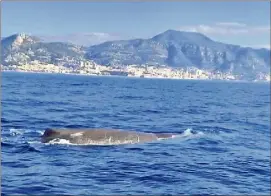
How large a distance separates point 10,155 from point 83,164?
4578 millimetres

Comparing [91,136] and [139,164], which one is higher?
[91,136]

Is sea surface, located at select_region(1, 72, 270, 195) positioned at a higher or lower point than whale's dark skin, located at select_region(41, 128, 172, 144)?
lower

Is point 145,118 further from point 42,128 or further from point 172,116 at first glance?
point 42,128

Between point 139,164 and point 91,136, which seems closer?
point 139,164

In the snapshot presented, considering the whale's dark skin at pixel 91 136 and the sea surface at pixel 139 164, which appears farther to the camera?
the whale's dark skin at pixel 91 136

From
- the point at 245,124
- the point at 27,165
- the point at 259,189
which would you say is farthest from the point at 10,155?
the point at 245,124

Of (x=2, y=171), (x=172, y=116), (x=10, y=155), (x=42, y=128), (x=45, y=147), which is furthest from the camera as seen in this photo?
(x=172, y=116)

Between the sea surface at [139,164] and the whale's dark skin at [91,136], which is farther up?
the whale's dark skin at [91,136]

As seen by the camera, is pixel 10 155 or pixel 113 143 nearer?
pixel 10 155

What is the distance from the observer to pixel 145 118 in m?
48.8

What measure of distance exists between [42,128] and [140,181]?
57.9 ft

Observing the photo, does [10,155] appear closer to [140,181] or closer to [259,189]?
[140,181]

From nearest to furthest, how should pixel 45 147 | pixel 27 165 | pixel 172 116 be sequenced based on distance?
pixel 27 165, pixel 45 147, pixel 172 116

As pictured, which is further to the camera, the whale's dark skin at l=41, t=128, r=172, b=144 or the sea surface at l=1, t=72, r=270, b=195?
the whale's dark skin at l=41, t=128, r=172, b=144
